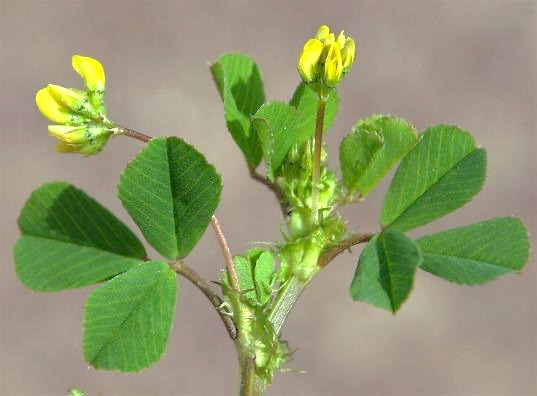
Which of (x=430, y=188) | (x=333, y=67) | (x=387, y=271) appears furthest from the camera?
(x=430, y=188)

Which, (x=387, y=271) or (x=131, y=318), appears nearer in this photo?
(x=387, y=271)

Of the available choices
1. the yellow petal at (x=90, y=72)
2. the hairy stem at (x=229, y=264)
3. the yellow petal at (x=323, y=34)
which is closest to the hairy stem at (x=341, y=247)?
the hairy stem at (x=229, y=264)

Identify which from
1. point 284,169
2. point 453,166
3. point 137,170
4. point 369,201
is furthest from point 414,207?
point 369,201

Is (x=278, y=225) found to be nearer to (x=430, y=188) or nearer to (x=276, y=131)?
(x=276, y=131)

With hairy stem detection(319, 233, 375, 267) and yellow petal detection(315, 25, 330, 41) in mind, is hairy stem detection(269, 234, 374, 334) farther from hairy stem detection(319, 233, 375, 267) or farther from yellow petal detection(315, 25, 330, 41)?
yellow petal detection(315, 25, 330, 41)

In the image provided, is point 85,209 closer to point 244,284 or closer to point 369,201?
point 244,284

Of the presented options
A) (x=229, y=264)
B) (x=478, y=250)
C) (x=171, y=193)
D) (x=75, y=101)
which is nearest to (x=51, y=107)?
(x=75, y=101)
